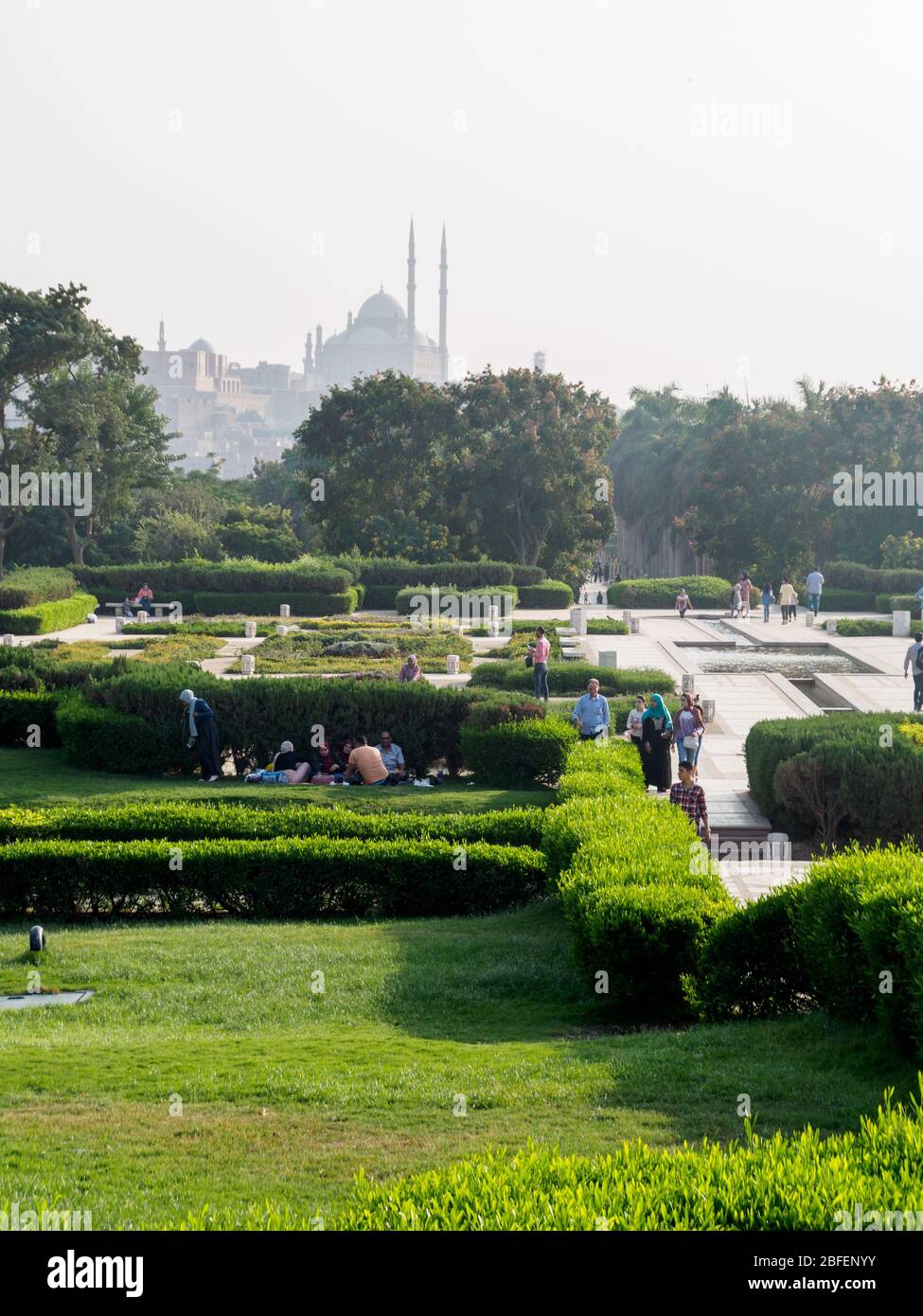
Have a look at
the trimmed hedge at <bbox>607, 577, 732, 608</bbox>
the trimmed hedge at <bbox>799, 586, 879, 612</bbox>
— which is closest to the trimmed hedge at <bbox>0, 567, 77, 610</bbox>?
the trimmed hedge at <bbox>607, 577, 732, 608</bbox>

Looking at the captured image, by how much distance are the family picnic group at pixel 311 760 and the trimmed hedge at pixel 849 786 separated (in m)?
4.42

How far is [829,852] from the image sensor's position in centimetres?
1495

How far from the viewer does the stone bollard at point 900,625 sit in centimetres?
3950

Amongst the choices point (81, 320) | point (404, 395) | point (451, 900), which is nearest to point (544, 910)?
point (451, 900)

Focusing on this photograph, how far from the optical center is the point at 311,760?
1827cm

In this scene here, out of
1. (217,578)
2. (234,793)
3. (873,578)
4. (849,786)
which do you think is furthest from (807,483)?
(234,793)

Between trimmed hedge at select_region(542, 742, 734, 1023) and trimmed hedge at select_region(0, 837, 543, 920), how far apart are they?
86cm

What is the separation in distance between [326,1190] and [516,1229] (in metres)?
1.57

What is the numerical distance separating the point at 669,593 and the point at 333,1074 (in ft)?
147

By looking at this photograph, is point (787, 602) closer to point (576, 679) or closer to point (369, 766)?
point (576, 679)

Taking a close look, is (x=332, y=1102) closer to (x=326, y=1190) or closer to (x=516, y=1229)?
(x=326, y=1190)

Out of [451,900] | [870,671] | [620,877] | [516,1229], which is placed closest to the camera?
[516,1229]

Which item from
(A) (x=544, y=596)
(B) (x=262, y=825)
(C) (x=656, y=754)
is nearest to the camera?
(B) (x=262, y=825)

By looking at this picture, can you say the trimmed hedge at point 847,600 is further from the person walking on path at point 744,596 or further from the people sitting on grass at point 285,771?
the people sitting on grass at point 285,771
